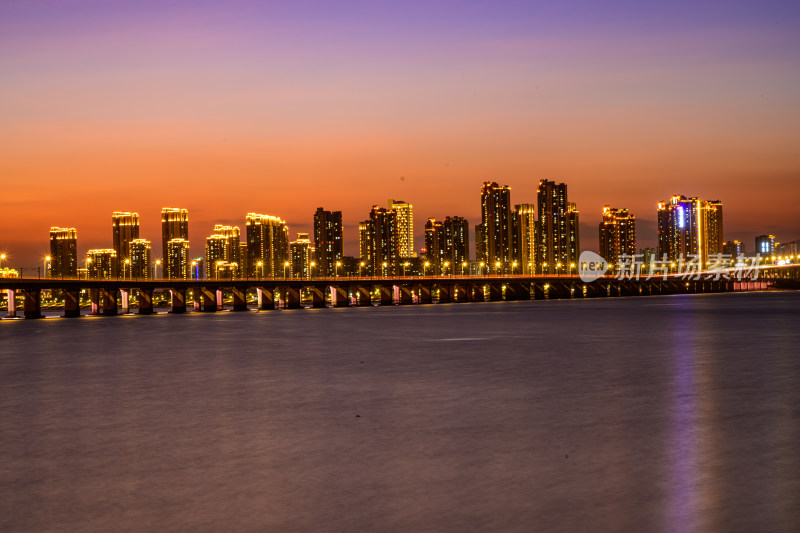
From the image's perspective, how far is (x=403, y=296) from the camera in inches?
7303

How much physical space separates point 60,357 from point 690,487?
36539 millimetres

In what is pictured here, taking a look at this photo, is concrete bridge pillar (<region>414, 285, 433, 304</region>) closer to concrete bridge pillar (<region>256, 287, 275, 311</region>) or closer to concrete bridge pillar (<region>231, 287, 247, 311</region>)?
concrete bridge pillar (<region>256, 287, 275, 311</region>)

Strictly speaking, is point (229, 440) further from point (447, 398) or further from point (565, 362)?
point (565, 362)

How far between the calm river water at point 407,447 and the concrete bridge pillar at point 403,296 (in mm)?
150148

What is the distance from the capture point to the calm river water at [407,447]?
10180 mm

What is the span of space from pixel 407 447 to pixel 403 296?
171m

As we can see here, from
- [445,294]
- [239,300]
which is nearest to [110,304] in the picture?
[239,300]

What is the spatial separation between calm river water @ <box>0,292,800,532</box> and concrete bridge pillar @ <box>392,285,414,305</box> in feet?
493

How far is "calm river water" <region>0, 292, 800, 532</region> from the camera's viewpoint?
33.4ft

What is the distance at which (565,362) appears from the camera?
33094mm

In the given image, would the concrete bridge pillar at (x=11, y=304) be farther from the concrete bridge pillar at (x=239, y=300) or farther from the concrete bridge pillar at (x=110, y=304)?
the concrete bridge pillar at (x=239, y=300)

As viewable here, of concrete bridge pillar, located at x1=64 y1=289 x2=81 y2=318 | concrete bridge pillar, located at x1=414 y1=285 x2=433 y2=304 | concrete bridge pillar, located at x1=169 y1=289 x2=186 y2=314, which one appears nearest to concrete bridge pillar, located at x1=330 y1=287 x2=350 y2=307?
concrete bridge pillar, located at x1=414 y1=285 x2=433 y2=304

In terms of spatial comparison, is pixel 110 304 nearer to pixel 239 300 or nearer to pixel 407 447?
pixel 239 300

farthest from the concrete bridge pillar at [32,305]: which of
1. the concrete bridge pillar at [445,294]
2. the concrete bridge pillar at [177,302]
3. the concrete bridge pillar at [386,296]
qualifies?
the concrete bridge pillar at [445,294]
